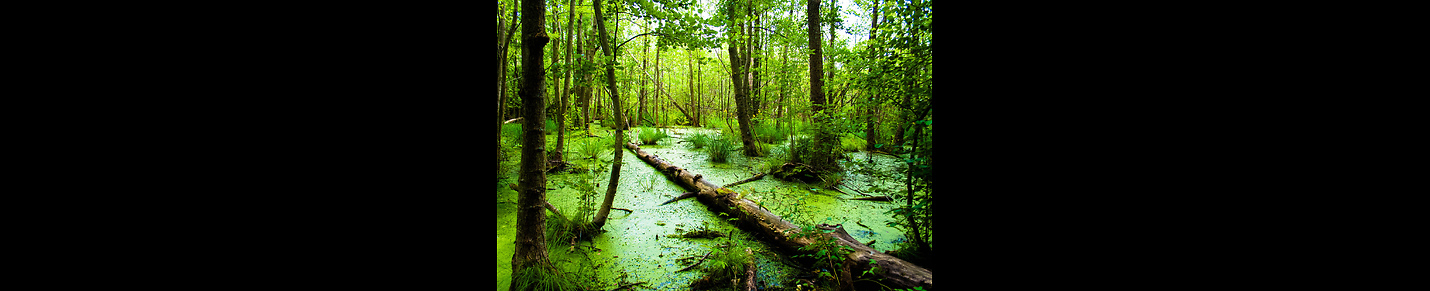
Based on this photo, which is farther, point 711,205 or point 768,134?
point 768,134

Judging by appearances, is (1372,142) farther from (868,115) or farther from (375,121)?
(868,115)

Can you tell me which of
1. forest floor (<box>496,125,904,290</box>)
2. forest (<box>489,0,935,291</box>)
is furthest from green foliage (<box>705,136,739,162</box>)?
forest (<box>489,0,935,291</box>)

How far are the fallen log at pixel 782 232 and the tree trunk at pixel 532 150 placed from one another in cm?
122

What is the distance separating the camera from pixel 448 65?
62 cm

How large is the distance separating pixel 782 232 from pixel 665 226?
2.73 feet

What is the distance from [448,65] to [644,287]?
5.46 feet

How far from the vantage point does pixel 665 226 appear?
117 inches

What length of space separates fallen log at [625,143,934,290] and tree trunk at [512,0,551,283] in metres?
1.22

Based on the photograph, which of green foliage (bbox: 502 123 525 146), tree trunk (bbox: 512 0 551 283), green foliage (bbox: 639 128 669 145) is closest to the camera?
tree trunk (bbox: 512 0 551 283)

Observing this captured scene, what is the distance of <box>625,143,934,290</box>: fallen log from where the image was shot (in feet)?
6.23

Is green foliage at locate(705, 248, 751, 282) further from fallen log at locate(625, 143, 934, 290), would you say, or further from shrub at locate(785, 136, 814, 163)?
shrub at locate(785, 136, 814, 163)

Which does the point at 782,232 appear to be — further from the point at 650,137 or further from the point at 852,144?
the point at 650,137

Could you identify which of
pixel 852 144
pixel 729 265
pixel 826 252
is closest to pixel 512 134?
pixel 852 144

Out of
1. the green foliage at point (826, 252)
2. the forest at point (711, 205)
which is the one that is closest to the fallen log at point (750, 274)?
the forest at point (711, 205)
